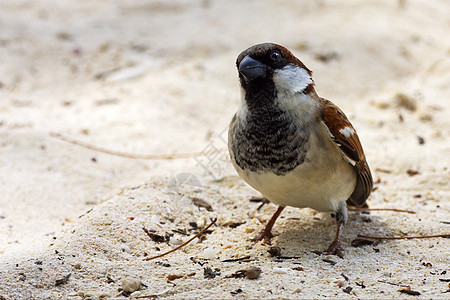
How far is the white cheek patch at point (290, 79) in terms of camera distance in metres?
3.29

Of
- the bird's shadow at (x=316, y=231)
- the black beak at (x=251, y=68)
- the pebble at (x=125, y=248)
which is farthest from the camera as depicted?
the bird's shadow at (x=316, y=231)

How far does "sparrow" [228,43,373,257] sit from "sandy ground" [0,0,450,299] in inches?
16.3

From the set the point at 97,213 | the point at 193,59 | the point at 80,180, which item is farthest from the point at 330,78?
the point at 97,213

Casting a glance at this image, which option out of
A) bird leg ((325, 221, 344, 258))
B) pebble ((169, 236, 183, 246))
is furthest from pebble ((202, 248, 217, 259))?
bird leg ((325, 221, 344, 258))

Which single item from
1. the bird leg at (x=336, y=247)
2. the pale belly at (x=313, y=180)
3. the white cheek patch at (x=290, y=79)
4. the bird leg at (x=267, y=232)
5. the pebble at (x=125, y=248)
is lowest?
the pebble at (x=125, y=248)

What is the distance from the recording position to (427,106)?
19.7 feet

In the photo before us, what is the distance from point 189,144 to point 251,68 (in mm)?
2153

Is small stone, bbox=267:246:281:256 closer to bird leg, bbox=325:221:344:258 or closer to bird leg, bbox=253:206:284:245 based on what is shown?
bird leg, bbox=253:206:284:245

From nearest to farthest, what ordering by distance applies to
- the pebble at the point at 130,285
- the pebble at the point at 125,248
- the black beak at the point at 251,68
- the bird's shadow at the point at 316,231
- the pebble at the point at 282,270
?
the pebble at the point at 130,285 < the pebble at the point at 282,270 < the black beak at the point at 251,68 < the pebble at the point at 125,248 < the bird's shadow at the point at 316,231

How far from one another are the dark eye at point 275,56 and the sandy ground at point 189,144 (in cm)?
117

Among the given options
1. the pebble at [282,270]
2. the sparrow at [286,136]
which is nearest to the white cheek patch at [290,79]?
the sparrow at [286,136]

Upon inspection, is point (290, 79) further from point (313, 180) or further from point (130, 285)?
point (130, 285)

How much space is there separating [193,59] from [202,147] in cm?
206

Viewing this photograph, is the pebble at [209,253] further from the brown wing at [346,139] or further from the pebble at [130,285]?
the brown wing at [346,139]
